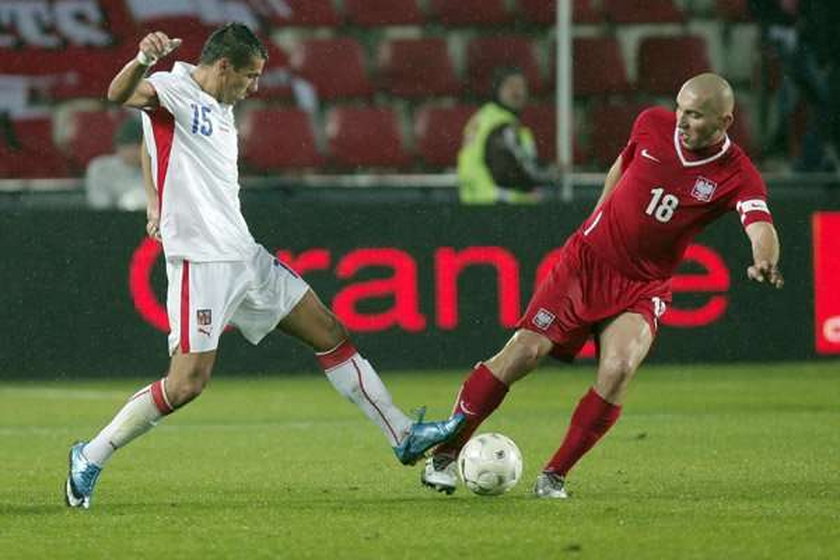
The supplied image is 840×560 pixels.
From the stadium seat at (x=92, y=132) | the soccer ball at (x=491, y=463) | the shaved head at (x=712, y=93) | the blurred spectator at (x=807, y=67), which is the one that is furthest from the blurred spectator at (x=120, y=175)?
the shaved head at (x=712, y=93)

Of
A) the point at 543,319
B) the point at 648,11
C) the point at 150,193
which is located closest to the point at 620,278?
the point at 543,319

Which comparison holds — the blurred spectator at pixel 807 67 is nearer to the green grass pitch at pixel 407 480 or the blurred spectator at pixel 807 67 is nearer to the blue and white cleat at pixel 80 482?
the green grass pitch at pixel 407 480

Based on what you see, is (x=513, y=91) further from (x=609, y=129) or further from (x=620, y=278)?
(x=620, y=278)

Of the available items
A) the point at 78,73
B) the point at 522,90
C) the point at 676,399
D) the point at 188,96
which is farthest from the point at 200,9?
the point at 188,96

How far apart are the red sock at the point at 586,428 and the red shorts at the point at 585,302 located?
29 centimetres

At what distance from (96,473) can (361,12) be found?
31.6ft

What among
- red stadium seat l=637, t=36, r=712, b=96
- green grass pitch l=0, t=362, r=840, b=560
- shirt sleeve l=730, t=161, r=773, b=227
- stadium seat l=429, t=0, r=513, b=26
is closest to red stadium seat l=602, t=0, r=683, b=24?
red stadium seat l=637, t=36, r=712, b=96

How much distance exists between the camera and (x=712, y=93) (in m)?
7.81

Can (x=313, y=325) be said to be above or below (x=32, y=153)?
above

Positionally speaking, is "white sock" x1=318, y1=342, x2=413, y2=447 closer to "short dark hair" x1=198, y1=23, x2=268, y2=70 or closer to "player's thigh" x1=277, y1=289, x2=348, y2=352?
"player's thigh" x1=277, y1=289, x2=348, y2=352

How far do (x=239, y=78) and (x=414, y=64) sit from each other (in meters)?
9.05

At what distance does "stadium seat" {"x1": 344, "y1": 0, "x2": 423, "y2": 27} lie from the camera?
17000 millimetres

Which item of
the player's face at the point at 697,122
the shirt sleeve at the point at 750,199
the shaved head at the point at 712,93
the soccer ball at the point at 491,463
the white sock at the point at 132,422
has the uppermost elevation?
the shaved head at the point at 712,93

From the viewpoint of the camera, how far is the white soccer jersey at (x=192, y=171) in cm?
795
